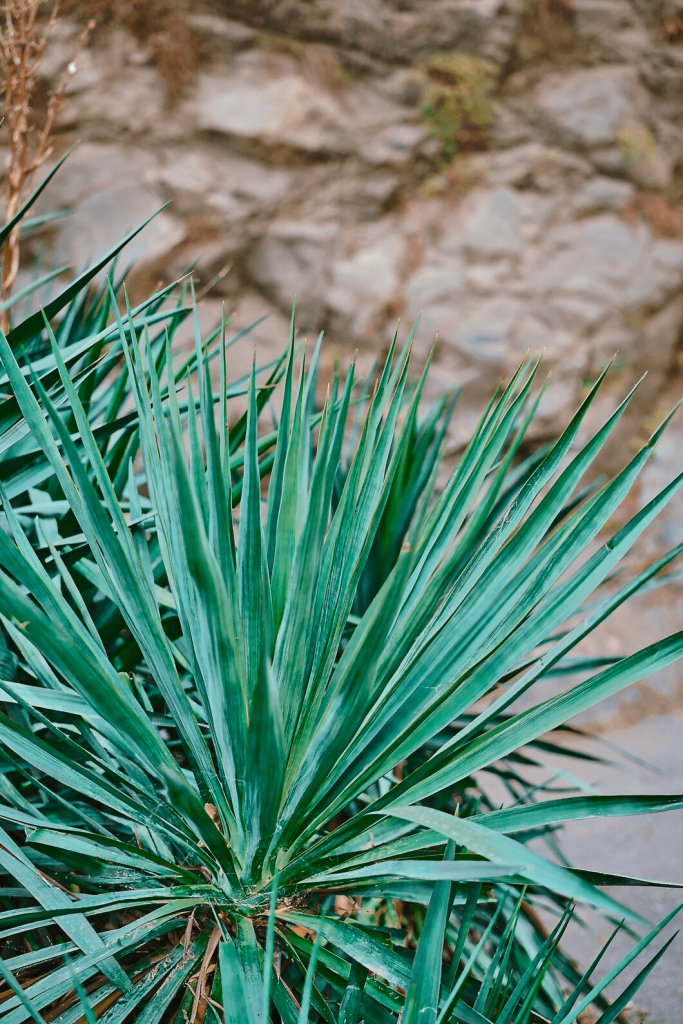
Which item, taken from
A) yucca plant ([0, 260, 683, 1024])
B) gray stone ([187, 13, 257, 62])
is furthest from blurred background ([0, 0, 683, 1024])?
yucca plant ([0, 260, 683, 1024])

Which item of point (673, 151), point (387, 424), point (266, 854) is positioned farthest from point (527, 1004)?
point (673, 151)

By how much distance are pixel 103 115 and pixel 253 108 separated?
0.57 m

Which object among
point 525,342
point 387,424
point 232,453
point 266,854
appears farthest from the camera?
point 525,342

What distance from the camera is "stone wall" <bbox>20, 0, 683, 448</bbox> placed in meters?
2.69

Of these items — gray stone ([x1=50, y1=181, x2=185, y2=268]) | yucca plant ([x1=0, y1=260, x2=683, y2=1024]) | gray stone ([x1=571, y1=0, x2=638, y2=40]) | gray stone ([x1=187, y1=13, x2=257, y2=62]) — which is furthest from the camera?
gray stone ([x1=571, y1=0, x2=638, y2=40])

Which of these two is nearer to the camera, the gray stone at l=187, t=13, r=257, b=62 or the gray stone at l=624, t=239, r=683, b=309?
the gray stone at l=187, t=13, r=257, b=62

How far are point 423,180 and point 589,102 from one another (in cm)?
76

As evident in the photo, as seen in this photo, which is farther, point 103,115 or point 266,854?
point 103,115

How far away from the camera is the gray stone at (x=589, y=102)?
2.91m

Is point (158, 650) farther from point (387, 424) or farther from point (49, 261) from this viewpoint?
point (49, 261)

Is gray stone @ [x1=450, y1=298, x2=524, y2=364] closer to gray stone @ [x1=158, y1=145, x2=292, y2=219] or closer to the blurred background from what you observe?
the blurred background

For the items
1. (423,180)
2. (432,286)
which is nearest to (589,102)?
(423,180)

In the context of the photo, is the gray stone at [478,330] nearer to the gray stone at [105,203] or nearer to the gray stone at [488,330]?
the gray stone at [488,330]

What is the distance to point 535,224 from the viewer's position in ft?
9.77
